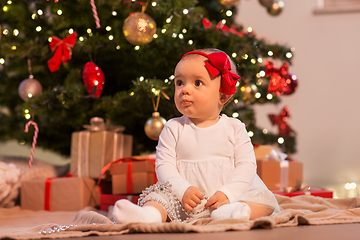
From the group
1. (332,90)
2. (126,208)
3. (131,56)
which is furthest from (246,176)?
(332,90)

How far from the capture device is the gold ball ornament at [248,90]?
6.05 ft

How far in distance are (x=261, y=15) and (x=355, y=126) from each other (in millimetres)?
1193

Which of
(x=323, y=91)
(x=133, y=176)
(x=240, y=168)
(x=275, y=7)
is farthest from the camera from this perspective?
(x=323, y=91)

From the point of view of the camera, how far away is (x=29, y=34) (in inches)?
78.4

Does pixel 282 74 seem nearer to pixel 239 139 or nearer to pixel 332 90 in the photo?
pixel 239 139

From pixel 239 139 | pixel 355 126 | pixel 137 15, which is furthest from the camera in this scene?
pixel 355 126

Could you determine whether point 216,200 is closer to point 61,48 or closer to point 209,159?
point 209,159

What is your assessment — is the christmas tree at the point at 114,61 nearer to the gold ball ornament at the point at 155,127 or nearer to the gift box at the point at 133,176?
the gold ball ornament at the point at 155,127

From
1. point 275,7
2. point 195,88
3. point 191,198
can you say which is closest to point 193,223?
point 191,198

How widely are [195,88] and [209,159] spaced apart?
0.22m

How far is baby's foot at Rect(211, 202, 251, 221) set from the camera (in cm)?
92

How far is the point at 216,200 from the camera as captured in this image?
39.4 inches

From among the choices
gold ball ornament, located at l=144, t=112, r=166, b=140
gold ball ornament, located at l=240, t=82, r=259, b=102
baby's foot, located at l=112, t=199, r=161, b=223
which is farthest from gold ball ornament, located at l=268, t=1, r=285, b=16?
baby's foot, located at l=112, t=199, r=161, b=223

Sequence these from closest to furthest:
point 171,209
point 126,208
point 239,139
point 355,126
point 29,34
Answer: point 126,208, point 171,209, point 239,139, point 29,34, point 355,126
